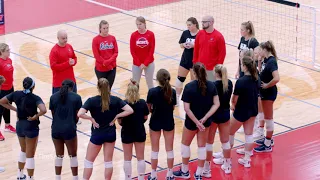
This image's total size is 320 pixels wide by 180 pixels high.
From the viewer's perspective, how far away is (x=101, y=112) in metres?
10.4

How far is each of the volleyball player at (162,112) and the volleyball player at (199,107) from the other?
0.79 ft

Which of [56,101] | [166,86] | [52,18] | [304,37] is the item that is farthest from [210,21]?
[52,18]

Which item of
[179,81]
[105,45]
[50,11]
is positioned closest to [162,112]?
[105,45]

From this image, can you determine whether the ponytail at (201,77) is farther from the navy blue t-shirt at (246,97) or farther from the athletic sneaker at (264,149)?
the athletic sneaker at (264,149)

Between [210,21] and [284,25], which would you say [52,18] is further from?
[210,21]

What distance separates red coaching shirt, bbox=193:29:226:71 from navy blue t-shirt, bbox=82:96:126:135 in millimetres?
3178

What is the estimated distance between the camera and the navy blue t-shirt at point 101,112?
34.2 feet

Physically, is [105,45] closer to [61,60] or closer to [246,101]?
[61,60]

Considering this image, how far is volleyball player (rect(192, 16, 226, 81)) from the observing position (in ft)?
43.2

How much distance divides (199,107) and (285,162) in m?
2.25

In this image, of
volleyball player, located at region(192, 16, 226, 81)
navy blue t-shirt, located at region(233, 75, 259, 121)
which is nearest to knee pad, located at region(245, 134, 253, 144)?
navy blue t-shirt, located at region(233, 75, 259, 121)

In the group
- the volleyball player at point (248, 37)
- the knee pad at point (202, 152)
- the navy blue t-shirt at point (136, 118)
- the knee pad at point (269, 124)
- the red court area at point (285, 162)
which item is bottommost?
the red court area at point (285, 162)

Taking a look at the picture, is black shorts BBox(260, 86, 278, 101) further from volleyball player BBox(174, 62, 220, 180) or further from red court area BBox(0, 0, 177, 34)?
red court area BBox(0, 0, 177, 34)

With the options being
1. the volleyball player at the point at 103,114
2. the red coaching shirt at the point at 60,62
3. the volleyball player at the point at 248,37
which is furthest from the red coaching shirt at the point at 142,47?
the volleyball player at the point at 103,114
